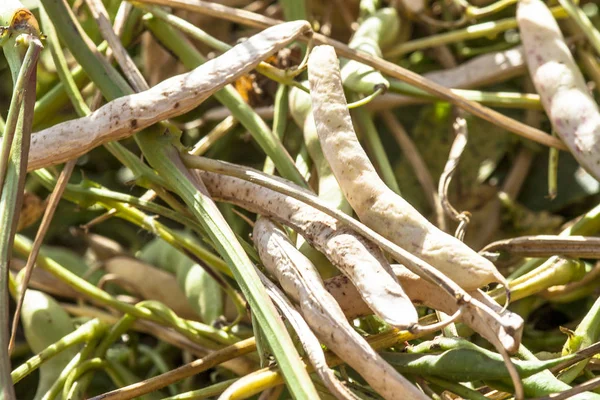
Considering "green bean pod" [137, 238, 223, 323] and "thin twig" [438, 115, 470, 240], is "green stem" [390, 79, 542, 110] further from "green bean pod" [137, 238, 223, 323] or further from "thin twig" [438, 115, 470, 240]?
"green bean pod" [137, 238, 223, 323]

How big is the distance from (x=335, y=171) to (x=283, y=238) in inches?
2.1

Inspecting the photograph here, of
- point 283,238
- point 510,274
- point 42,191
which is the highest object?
point 42,191

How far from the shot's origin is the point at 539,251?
587 millimetres

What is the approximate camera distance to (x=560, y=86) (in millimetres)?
657

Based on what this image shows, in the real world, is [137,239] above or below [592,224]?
above

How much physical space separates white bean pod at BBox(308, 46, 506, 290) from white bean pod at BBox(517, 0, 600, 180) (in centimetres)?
20

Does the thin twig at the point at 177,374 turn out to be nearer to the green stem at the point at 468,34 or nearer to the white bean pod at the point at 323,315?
the white bean pod at the point at 323,315

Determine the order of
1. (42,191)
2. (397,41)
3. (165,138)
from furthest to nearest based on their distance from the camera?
(42,191), (397,41), (165,138)

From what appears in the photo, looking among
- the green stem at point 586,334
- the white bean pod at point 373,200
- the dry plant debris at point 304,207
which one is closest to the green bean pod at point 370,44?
the dry plant debris at point 304,207

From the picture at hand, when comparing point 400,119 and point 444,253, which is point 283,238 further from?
point 400,119

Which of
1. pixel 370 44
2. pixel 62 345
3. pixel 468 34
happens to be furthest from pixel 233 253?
pixel 468 34

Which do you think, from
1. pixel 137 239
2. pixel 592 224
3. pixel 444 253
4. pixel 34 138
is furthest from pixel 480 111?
pixel 137 239

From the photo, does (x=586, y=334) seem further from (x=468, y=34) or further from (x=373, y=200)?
(x=468, y=34)

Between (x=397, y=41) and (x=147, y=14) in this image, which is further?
(x=397, y=41)
